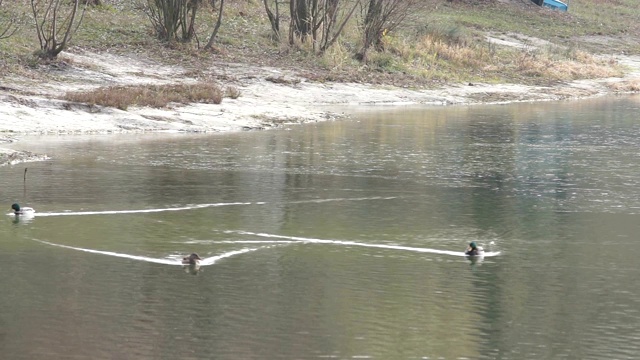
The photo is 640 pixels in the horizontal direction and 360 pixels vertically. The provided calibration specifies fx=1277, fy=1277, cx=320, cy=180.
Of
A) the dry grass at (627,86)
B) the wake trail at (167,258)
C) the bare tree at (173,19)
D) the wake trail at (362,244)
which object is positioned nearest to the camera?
the wake trail at (167,258)

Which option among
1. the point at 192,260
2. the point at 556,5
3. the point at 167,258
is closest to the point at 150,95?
the point at 167,258

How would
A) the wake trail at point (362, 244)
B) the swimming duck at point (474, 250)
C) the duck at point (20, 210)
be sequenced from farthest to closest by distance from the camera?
the duck at point (20, 210) < the wake trail at point (362, 244) < the swimming duck at point (474, 250)

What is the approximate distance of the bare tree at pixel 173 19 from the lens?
37.1 metres

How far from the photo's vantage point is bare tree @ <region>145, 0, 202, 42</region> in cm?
3706

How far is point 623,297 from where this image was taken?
13609 millimetres

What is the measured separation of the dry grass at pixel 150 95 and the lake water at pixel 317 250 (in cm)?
175

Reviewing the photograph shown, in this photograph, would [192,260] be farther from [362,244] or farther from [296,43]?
[296,43]

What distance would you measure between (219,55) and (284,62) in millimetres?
1964

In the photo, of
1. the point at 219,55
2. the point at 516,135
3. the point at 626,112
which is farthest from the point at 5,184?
the point at 626,112

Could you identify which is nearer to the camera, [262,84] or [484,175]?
[484,175]

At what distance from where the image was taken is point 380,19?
41469 mm

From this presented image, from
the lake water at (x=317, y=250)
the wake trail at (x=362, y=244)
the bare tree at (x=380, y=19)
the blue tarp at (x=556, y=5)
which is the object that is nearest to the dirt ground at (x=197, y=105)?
the lake water at (x=317, y=250)

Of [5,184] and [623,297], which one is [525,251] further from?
[5,184]

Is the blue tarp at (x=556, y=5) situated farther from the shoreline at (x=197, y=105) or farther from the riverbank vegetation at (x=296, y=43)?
the shoreline at (x=197, y=105)
